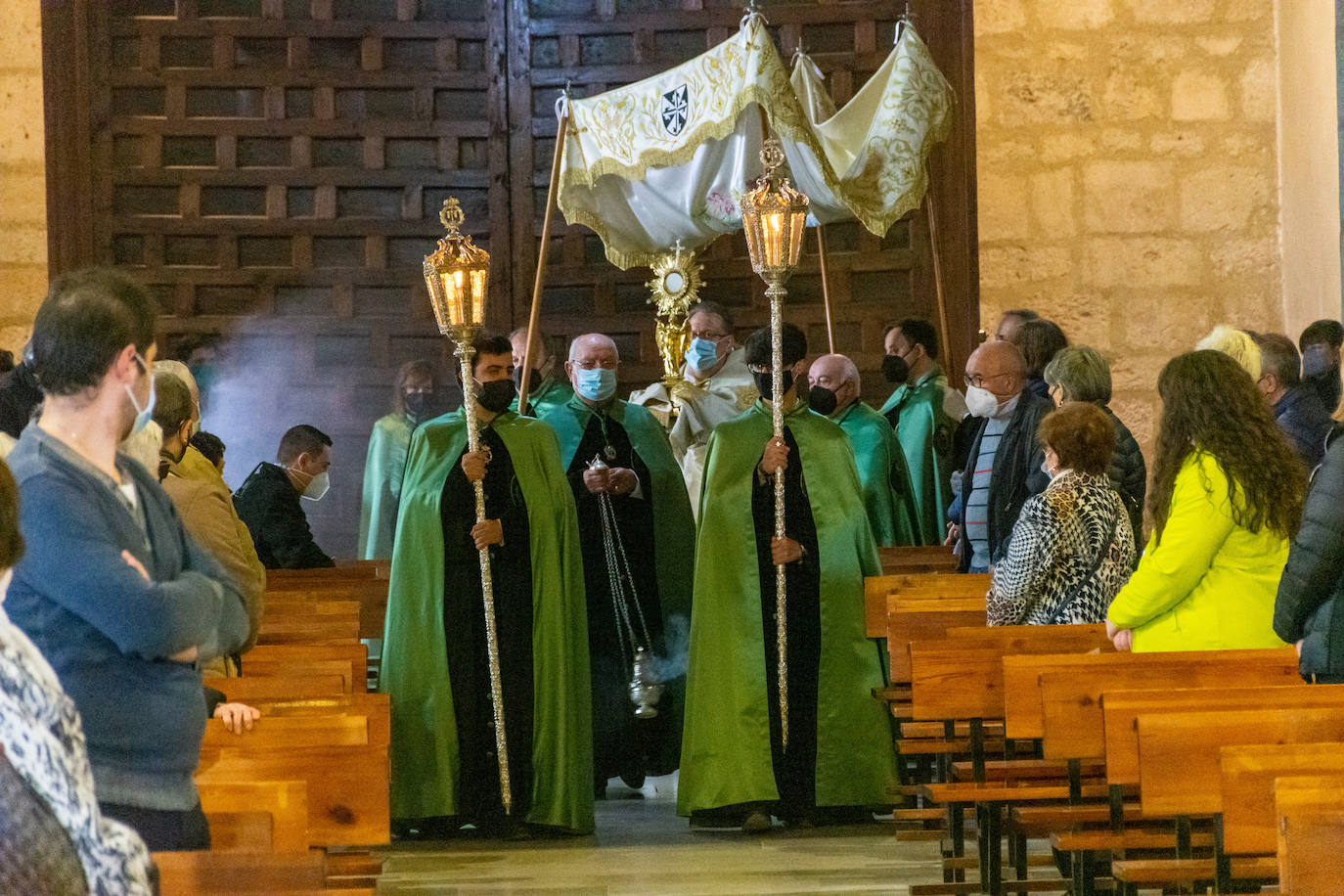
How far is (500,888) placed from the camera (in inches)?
231

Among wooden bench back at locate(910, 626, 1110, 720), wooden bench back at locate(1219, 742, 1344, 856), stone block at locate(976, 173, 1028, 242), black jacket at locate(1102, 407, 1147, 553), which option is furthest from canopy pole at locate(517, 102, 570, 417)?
wooden bench back at locate(1219, 742, 1344, 856)

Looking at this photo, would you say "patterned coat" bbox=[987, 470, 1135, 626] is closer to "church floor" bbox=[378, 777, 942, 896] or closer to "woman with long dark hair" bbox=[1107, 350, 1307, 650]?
"woman with long dark hair" bbox=[1107, 350, 1307, 650]

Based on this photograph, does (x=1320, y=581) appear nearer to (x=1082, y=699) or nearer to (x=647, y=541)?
(x=1082, y=699)

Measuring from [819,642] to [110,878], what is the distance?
196 inches

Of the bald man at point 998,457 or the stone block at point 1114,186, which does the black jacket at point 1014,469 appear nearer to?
the bald man at point 998,457

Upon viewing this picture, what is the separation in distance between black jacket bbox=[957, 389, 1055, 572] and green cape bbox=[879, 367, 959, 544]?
2058 millimetres

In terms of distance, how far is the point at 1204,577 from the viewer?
16.7 ft

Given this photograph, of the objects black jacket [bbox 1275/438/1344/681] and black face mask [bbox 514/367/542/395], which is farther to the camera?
black face mask [bbox 514/367/542/395]

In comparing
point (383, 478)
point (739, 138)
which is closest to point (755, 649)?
point (739, 138)

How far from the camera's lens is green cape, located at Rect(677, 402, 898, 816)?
22.7 ft

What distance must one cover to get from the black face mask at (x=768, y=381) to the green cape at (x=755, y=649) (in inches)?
2.5

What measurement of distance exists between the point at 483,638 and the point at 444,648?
0.64 feet

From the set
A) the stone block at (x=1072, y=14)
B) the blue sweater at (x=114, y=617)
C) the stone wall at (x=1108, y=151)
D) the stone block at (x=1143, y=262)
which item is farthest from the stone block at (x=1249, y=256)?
the blue sweater at (x=114, y=617)

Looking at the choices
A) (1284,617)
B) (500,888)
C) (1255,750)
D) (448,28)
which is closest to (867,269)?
(448,28)
